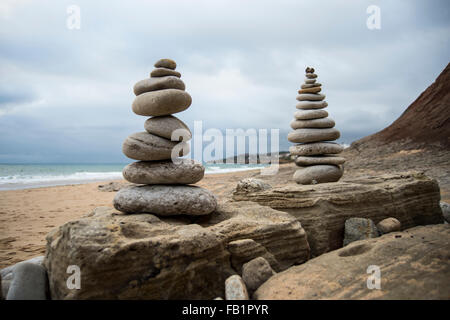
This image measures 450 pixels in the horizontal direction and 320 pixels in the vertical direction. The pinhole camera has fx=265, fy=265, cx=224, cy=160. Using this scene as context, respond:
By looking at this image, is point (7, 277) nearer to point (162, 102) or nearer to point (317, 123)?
point (162, 102)

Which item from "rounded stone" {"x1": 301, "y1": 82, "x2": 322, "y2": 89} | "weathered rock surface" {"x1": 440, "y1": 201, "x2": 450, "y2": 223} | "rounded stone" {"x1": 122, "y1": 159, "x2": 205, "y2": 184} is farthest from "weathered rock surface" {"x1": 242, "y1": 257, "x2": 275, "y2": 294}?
"rounded stone" {"x1": 301, "y1": 82, "x2": 322, "y2": 89}

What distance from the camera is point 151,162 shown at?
4965 mm

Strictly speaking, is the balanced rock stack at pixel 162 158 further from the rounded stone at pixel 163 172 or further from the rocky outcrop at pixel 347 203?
the rocky outcrop at pixel 347 203

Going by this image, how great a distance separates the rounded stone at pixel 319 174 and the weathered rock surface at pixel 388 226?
309cm

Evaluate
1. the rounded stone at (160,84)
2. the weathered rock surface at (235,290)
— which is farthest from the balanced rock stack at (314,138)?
the weathered rock surface at (235,290)

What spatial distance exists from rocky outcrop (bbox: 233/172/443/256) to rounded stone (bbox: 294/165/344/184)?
201cm

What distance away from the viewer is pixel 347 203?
200 inches

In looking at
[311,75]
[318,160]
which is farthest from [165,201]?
[311,75]

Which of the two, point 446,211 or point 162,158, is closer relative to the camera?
point 162,158

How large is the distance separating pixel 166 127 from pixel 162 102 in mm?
457

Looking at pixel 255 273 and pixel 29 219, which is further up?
pixel 255 273

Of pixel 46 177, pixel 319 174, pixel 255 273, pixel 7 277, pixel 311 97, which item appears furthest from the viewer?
pixel 46 177

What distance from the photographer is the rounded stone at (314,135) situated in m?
8.46
